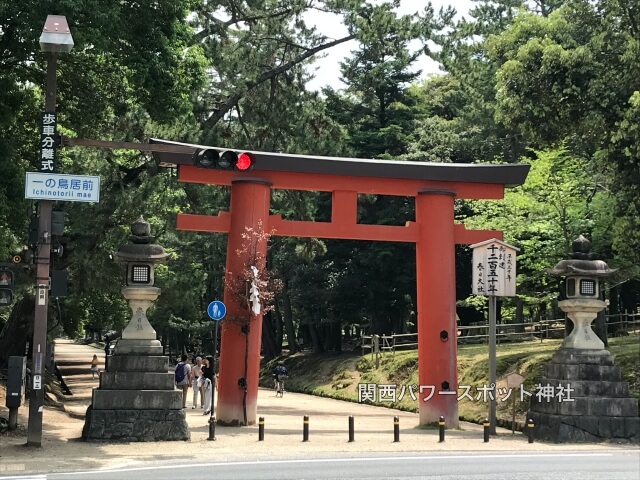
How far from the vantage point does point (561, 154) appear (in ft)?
104

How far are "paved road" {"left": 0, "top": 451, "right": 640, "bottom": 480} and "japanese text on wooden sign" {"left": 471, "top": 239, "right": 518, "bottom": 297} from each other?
223 inches

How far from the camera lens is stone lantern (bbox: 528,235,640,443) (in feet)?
58.4

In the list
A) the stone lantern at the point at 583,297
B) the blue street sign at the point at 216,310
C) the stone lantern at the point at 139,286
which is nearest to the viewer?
the blue street sign at the point at 216,310

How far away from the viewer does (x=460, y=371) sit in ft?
92.4

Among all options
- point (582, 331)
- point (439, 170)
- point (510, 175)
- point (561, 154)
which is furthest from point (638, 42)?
point (561, 154)

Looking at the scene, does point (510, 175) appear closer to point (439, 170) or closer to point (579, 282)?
point (439, 170)

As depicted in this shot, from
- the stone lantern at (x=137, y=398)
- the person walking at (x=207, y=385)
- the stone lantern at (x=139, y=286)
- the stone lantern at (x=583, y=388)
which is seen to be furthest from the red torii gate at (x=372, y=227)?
the person walking at (x=207, y=385)

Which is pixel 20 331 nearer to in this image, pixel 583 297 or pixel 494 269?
pixel 494 269

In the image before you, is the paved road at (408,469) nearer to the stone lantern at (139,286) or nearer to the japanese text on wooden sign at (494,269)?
the stone lantern at (139,286)

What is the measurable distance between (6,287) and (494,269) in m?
11.3

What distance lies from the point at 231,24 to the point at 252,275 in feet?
42.5

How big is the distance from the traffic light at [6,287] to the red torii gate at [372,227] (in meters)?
5.74

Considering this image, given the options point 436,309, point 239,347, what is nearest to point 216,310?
point 239,347

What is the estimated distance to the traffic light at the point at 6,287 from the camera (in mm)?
14242
